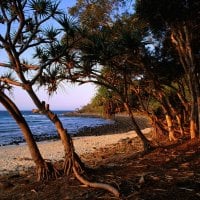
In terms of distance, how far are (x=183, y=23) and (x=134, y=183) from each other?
5677mm

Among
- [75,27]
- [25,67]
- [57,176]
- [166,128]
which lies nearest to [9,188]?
[57,176]

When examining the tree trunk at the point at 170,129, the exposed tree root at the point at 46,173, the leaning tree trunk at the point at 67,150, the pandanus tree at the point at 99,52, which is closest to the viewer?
the leaning tree trunk at the point at 67,150

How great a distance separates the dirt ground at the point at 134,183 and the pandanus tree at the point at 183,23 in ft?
7.27

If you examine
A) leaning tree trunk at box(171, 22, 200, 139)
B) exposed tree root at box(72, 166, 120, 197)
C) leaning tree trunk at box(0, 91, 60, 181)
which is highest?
leaning tree trunk at box(171, 22, 200, 139)

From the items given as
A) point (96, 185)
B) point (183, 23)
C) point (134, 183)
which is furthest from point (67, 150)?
point (183, 23)

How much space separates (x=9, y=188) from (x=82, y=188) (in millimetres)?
1983

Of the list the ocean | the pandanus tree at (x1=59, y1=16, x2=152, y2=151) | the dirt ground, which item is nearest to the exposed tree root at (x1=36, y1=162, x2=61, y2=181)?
the dirt ground

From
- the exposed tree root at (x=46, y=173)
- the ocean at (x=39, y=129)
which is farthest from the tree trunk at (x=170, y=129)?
the ocean at (x=39, y=129)

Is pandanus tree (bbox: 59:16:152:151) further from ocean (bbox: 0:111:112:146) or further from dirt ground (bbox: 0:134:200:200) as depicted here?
ocean (bbox: 0:111:112:146)

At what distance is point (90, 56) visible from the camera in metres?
11.2

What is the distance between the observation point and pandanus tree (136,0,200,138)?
1106 centimetres

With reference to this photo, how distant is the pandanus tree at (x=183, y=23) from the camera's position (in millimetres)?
11062

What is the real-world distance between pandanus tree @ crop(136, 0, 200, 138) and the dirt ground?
7.27ft

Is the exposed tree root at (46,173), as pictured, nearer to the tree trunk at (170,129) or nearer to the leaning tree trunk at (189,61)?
the leaning tree trunk at (189,61)
